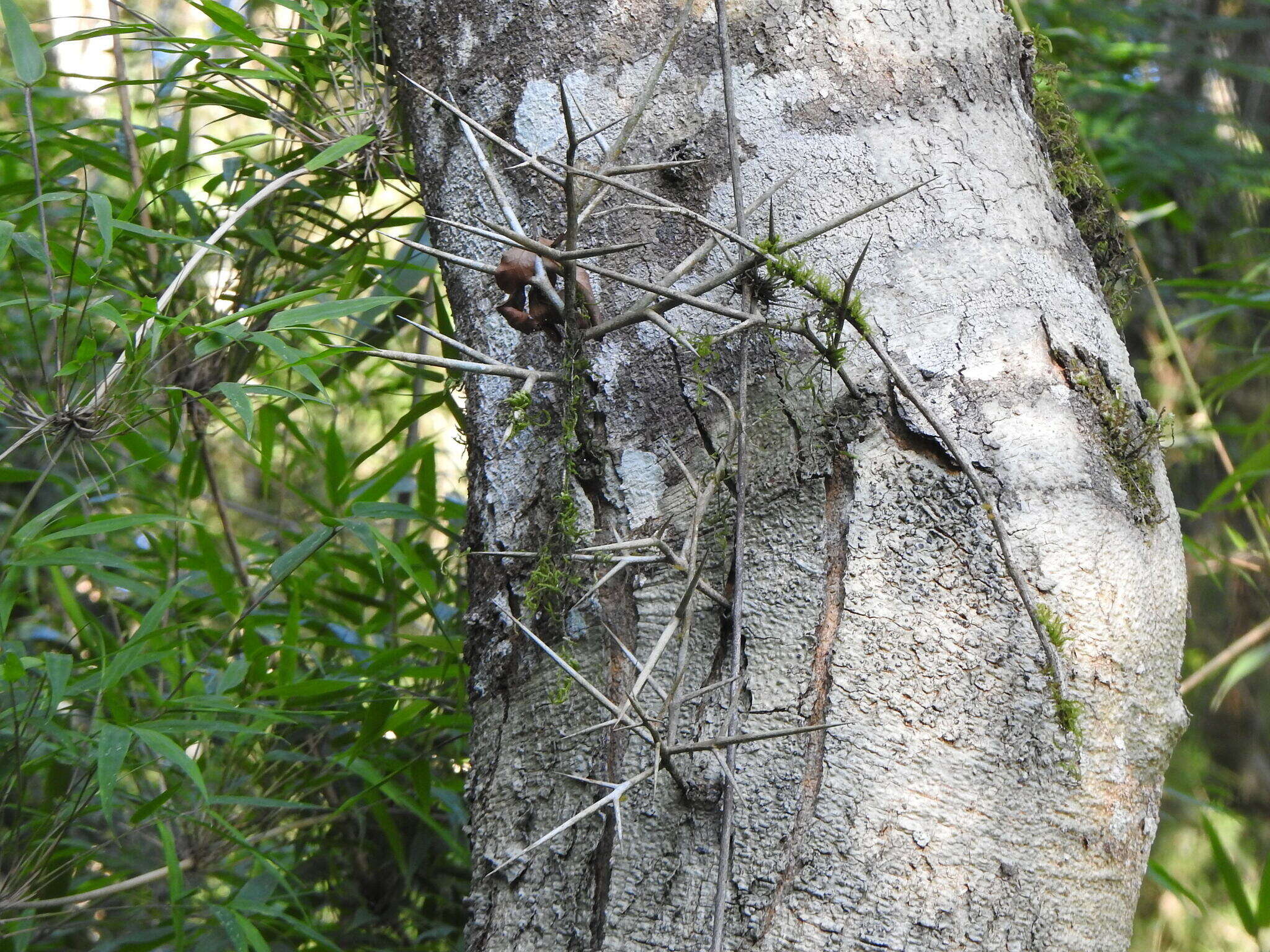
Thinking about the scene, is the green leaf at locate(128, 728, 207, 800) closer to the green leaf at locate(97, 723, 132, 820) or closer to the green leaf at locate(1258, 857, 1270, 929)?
the green leaf at locate(97, 723, 132, 820)

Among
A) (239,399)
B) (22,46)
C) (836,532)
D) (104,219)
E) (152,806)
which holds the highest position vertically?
(22,46)

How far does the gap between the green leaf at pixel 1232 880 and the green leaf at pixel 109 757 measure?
1415mm

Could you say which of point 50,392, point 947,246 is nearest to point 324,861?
point 50,392

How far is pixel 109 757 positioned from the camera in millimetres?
1082

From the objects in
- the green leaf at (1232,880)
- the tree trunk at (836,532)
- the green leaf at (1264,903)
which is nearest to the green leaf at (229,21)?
the tree trunk at (836,532)

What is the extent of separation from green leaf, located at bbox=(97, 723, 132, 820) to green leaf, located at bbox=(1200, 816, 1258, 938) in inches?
55.7

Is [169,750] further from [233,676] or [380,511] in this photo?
[380,511]

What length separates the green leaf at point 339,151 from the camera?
1.20 m

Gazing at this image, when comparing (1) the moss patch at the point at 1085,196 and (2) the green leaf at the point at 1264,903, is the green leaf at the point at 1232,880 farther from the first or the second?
(1) the moss patch at the point at 1085,196

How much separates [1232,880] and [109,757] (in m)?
1.52

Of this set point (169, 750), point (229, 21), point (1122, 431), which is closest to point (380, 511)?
point (169, 750)

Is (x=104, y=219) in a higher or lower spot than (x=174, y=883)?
higher

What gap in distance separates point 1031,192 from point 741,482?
44 cm

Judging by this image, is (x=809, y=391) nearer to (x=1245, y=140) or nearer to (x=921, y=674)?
(x=921, y=674)
